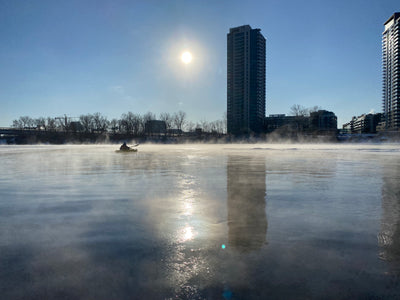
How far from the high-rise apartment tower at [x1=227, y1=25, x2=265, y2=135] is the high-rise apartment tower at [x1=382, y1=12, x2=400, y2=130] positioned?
62447 millimetres

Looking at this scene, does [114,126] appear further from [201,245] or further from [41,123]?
[201,245]

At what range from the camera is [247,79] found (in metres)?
138

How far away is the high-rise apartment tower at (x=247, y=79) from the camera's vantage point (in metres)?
137

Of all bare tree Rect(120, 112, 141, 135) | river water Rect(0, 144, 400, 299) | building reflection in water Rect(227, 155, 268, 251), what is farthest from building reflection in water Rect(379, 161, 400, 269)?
bare tree Rect(120, 112, 141, 135)

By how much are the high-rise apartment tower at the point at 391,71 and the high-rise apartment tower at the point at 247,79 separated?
205 ft

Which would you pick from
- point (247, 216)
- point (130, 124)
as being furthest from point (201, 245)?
point (130, 124)

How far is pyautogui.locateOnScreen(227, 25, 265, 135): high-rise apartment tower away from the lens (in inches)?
5379

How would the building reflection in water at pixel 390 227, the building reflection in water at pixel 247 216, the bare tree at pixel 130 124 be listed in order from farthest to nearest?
the bare tree at pixel 130 124, the building reflection in water at pixel 247 216, the building reflection in water at pixel 390 227

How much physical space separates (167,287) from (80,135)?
10765 cm

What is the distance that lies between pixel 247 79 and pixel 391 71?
7877 cm

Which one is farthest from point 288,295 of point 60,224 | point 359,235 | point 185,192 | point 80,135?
point 80,135

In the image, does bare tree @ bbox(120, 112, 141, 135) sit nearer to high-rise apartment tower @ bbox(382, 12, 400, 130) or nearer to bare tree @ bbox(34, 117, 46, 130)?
bare tree @ bbox(34, 117, 46, 130)

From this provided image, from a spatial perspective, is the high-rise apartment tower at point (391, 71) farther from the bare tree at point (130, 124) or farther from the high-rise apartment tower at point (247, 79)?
the bare tree at point (130, 124)

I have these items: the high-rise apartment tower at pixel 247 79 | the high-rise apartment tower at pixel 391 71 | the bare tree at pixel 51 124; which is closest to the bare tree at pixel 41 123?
the bare tree at pixel 51 124
